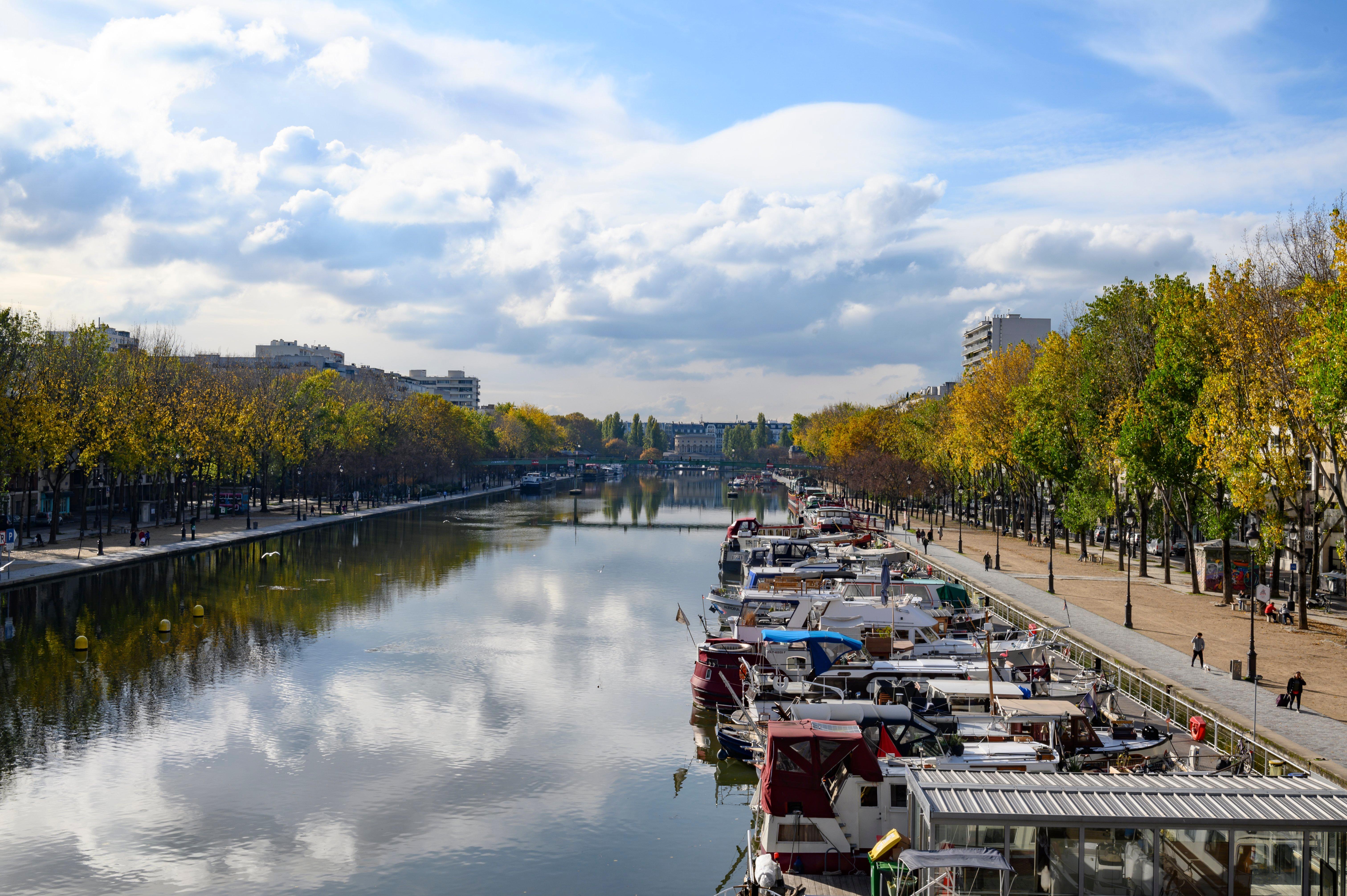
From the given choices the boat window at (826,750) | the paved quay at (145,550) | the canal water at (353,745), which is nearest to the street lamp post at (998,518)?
the canal water at (353,745)

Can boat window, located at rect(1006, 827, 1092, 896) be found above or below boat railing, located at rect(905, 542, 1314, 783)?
above

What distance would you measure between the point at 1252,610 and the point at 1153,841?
23.4 metres

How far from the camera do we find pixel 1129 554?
61.1 meters

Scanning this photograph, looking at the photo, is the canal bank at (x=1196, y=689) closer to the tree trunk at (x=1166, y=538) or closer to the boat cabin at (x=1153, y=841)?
the boat cabin at (x=1153, y=841)

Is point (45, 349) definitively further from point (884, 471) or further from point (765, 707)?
point (884, 471)

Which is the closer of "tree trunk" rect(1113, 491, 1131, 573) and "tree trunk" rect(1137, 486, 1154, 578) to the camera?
"tree trunk" rect(1137, 486, 1154, 578)

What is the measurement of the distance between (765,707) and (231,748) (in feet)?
59.7

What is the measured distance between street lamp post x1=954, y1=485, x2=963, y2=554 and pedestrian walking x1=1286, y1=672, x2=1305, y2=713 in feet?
215

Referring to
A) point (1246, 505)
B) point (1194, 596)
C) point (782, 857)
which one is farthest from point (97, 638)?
point (1194, 596)

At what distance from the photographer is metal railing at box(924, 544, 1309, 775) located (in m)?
29.2

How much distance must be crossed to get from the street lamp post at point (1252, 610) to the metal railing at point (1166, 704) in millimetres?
812

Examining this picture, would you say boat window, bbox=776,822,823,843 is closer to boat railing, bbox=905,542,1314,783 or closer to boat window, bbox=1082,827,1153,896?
boat window, bbox=1082,827,1153,896

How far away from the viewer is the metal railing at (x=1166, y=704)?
29203 millimetres

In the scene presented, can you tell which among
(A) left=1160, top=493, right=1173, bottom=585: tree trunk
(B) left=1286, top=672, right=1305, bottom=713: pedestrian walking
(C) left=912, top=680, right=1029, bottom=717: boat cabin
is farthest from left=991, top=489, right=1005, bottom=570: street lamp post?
(C) left=912, top=680, right=1029, bottom=717: boat cabin
